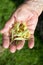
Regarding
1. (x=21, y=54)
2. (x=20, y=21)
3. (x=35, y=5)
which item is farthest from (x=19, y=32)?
(x=21, y=54)

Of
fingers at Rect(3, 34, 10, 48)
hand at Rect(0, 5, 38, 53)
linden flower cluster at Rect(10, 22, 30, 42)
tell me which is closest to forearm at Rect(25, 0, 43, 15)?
hand at Rect(0, 5, 38, 53)

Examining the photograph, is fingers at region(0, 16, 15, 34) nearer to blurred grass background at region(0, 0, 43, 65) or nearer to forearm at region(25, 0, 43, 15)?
forearm at region(25, 0, 43, 15)

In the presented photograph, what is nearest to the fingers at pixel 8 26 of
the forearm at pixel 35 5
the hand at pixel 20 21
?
the hand at pixel 20 21

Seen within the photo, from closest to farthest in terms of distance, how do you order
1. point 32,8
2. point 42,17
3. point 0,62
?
point 32,8 → point 0,62 → point 42,17

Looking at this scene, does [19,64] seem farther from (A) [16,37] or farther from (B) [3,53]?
(A) [16,37]

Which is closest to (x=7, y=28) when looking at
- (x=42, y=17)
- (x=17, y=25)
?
(x=17, y=25)

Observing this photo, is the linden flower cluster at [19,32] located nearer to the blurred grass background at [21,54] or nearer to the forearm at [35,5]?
the forearm at [35,5]
